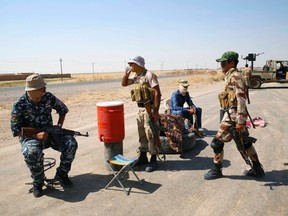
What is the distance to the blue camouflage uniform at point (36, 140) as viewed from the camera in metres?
3.96

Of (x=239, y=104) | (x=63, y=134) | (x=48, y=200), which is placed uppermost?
(x=239, y=104)

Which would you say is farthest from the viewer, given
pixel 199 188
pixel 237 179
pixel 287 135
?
pixel 287 135

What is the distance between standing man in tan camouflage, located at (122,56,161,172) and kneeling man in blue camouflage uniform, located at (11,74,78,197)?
4.18 feet

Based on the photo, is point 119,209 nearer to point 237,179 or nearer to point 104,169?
point 104,169

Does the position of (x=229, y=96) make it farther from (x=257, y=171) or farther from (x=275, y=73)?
(x=275, y=73)

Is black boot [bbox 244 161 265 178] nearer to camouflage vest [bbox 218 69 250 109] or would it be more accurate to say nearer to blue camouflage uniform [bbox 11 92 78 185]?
camouflage vest [bbox 218 69 250 109]

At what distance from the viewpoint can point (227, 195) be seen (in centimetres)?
390

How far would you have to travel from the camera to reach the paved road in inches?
140

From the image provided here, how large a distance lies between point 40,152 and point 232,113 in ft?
9.44

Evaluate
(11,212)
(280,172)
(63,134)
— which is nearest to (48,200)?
(11,212)

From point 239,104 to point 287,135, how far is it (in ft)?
12.8

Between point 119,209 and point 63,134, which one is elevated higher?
point 63,134

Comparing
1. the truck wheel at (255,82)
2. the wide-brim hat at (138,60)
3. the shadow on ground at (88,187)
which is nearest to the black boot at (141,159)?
the shadow on ground at (88,187)

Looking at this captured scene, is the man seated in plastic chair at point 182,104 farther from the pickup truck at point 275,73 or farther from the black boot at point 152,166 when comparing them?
the pickup truck at point 275,73
